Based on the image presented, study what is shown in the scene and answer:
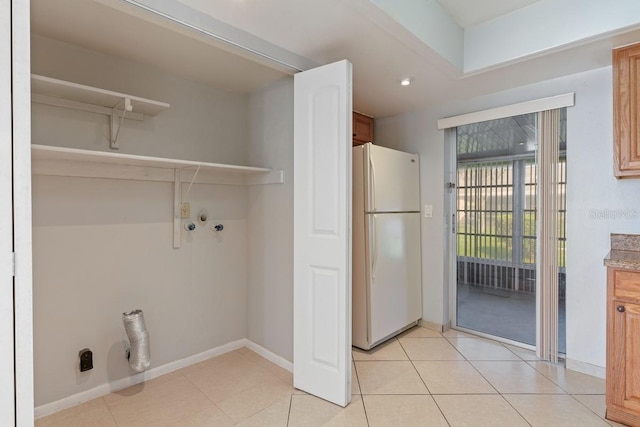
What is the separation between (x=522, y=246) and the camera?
2.93m

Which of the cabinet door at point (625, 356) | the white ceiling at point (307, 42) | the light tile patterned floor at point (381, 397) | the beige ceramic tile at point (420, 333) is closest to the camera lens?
the white ceiling at point (307, 42)

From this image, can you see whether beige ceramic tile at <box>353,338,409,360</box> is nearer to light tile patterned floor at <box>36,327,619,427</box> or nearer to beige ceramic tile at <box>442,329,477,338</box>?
light tile patterned floor at <box>36,327,619,427</box>

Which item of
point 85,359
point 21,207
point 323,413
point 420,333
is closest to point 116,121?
point 21,207

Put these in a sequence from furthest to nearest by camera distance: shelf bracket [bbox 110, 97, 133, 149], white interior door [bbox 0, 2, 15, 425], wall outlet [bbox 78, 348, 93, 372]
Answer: shelf bracket [bbox 110, 97, 133, 149], wall outlet [bbox 78, 348, 93, 372], white interior door [bbox 0, 2, 15, 425]

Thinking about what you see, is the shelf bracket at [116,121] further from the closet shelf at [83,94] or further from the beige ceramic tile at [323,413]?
the beige ceramic tile at [323,413]

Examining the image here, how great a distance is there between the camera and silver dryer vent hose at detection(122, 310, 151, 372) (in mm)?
2158

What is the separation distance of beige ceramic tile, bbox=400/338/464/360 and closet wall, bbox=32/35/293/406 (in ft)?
3.59

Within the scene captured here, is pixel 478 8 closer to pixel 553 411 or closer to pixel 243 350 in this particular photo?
pixel 553 411

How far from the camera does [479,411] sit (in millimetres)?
2010

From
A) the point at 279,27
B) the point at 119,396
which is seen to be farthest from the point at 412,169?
the point at 119,396

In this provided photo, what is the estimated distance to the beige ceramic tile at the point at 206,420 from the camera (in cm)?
191

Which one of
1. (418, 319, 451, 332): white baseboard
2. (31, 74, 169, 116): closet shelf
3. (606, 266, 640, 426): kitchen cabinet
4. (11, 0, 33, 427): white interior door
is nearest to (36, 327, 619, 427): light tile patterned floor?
(606, 266, 640, 426): kitchen cabinet

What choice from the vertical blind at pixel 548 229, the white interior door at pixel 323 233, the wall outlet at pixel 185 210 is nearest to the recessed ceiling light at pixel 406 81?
the white interior door at pixel 323 233

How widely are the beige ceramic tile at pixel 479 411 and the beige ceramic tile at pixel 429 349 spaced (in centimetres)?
58
